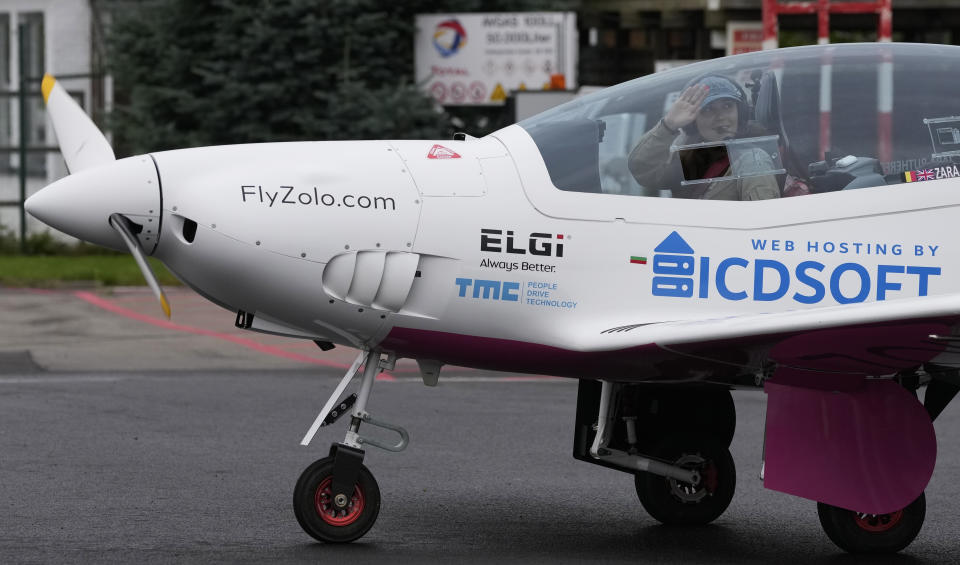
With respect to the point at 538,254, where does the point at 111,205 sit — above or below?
above

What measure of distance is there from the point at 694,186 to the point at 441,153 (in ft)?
3.33

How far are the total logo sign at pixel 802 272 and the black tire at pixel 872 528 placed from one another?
1075mm

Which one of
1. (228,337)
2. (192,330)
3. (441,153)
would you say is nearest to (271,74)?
(192,330)

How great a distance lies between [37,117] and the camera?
71.8 feet

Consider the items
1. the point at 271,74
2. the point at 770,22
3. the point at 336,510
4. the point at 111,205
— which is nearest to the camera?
the point at 111,205

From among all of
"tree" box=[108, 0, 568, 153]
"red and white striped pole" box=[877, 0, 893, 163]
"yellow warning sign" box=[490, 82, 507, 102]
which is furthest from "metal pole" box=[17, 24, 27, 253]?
"red and white striped pole" box=[877, 0, 893, 163]

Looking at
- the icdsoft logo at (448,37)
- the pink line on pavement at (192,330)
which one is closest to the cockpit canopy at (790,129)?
the pink line on pavement at (192,330)

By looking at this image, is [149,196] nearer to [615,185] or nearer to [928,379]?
[615,185]

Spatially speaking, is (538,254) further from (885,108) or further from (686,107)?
(885,108)

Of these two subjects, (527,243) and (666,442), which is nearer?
(527,243)

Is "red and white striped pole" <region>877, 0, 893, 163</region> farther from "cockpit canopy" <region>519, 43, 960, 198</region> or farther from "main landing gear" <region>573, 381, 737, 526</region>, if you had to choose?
"main landing gear" <region>573, 381, 737, 526</region>

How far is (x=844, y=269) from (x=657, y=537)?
1.61 meters

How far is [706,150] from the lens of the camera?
6074mm

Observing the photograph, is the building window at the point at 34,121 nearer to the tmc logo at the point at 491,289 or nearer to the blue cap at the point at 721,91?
the tmc logo at the point at 491,289
